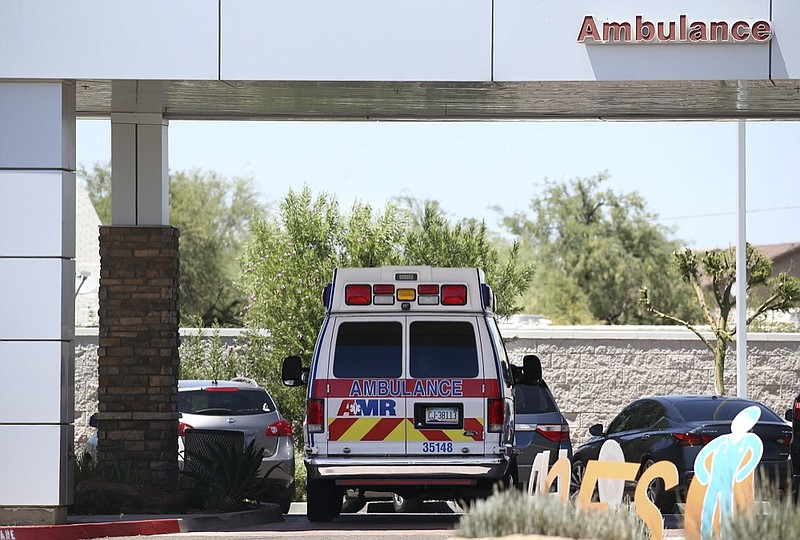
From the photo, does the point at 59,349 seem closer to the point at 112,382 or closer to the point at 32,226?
the point at 32,226

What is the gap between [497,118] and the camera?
18.2 metres

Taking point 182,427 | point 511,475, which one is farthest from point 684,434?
point 182,427

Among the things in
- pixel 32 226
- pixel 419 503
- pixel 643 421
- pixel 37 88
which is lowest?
pixel 419 503

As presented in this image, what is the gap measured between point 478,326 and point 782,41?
4.16m

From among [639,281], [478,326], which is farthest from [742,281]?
[639,281]

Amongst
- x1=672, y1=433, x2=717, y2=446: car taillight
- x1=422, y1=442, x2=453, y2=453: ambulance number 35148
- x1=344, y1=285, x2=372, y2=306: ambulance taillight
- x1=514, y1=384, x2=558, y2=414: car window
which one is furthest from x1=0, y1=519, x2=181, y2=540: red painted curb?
x1=672, y1=433, x2=717, y2=446: car taillight

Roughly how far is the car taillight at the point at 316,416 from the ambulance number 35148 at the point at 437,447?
106cm

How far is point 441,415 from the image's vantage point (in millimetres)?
14930

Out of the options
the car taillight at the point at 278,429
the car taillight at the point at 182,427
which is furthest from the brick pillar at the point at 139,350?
the car taillight at the point at 278,429

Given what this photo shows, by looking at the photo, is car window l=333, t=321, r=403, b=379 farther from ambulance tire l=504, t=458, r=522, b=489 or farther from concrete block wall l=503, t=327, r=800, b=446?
concrete block wall l=503, t=327, r=800, b=446

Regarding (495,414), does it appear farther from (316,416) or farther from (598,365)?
(598,365)

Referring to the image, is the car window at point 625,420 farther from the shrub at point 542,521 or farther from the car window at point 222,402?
the shrub at point 542,521

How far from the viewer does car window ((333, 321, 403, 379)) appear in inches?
592

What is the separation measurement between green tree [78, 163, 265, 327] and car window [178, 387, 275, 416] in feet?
122
